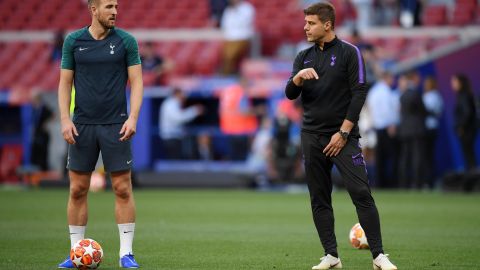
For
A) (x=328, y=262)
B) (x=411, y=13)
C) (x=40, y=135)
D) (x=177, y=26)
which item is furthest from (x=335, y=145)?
(x=177, y=26)

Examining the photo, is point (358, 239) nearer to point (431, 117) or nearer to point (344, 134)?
point (344, 134)

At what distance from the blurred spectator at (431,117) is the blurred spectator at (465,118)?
504mm

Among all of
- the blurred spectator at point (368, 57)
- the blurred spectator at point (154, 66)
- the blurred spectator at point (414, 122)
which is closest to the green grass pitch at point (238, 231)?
the blurred spectator at point (414, 122)

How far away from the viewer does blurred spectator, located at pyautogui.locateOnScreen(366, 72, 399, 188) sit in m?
21.5

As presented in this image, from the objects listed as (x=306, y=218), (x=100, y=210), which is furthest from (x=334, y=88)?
(x=100, y=210)

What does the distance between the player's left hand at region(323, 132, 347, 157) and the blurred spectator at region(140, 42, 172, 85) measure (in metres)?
17.2

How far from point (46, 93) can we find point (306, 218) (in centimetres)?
1325

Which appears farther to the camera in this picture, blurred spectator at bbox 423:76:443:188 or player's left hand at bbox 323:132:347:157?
blurred spectator at bbox 423:76:443:188

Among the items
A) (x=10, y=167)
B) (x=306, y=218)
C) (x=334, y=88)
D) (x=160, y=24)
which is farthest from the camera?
(x=160, y=24)

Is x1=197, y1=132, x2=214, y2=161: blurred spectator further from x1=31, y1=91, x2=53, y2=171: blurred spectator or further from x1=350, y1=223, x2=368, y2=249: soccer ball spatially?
x1=350, y1=223, x2=368, y2=249: soccer ball

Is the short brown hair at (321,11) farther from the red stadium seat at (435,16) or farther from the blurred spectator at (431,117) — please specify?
the red stadium seat at (435,16)

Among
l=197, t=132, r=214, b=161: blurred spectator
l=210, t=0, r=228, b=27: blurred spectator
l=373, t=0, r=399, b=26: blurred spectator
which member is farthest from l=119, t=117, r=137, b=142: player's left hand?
l=210, t=0, r=228, b=27: blurred spectator

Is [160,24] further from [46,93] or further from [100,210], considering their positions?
[100,210]

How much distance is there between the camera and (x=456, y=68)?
2277 centimetres
